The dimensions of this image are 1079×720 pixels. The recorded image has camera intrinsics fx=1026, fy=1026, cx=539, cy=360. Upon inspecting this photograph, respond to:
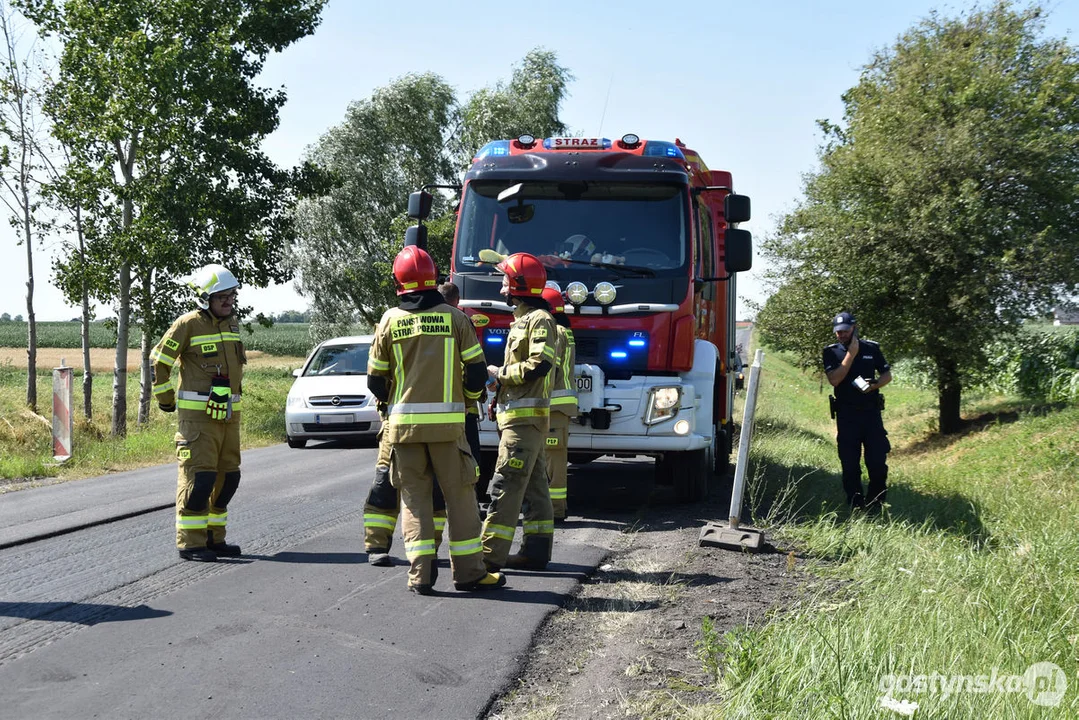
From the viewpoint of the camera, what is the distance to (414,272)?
5.76 meters

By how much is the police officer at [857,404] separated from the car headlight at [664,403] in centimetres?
162

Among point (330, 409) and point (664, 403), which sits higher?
point (664, 403)

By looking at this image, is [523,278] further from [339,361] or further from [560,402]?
[339,361]

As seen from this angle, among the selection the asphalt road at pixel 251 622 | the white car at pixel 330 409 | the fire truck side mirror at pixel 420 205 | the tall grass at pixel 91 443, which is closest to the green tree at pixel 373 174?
the tall grass at pixel 91 443

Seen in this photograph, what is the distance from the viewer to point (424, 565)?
19.2 feet

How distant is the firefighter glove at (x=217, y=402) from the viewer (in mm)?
7062

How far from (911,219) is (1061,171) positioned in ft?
10.7

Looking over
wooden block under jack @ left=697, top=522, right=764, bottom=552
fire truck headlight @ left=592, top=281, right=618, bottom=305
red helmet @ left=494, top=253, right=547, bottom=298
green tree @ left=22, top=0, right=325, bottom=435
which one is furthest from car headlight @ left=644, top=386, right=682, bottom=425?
green tree @ left=22, top=0, right=325, bottom=435

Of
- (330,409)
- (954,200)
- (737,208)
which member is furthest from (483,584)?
(954,200)

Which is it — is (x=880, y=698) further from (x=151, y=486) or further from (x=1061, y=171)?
(x=1061, y=171)

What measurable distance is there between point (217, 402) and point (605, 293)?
315 centimetres

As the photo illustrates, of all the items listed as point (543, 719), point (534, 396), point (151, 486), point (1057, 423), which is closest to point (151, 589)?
point (534, 396)

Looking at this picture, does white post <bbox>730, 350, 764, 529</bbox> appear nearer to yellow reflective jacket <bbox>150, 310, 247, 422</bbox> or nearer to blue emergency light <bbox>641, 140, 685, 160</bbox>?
blue emergency light <bbox>641, 140, 685, 160</bbox>

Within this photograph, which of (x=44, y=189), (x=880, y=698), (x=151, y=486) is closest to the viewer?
(x=880, y=698)
